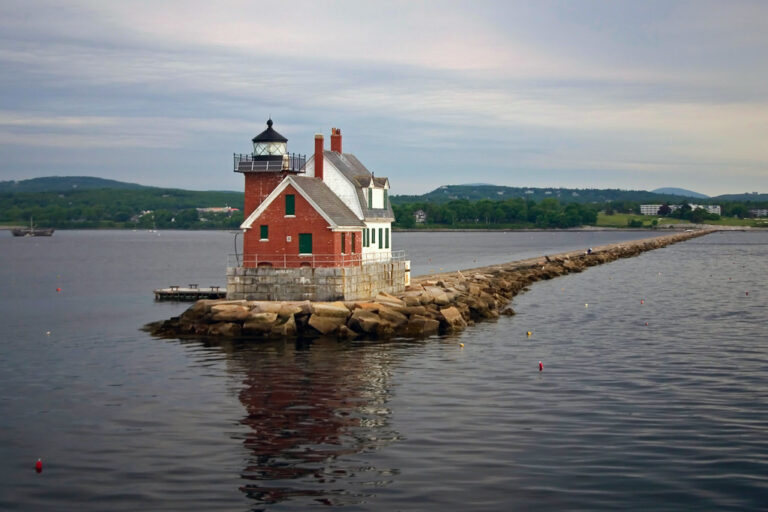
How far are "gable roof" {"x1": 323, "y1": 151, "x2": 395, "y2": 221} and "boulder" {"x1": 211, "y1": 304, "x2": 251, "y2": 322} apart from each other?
10792mm

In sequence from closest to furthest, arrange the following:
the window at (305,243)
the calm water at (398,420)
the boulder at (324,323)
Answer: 1. the calm water at (398,420)
2. the boulder at (324,323)
3. the window at (305,243)

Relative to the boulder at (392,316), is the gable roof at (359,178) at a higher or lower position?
higher

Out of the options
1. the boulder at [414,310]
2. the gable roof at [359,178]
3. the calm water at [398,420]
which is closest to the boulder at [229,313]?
the calm water at [398,420]

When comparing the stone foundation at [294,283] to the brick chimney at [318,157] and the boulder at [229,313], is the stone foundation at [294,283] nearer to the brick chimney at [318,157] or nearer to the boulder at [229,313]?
the boulder at [229,313]

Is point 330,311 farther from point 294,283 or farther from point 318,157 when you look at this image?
point 318,157

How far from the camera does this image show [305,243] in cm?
4697

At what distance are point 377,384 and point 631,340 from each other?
17.2 m

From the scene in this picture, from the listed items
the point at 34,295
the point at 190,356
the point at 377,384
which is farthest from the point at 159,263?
the point at 377,384

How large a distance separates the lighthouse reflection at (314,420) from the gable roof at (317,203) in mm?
8900

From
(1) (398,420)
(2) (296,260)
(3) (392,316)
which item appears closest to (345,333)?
(3) (392,316)

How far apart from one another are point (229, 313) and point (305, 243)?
5.88 meters

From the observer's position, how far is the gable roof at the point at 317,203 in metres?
46.8

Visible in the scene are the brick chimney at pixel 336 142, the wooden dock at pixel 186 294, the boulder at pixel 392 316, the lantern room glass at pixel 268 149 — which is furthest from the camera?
the wooden dock at pixel 186 294

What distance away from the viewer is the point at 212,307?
45.8 metres
